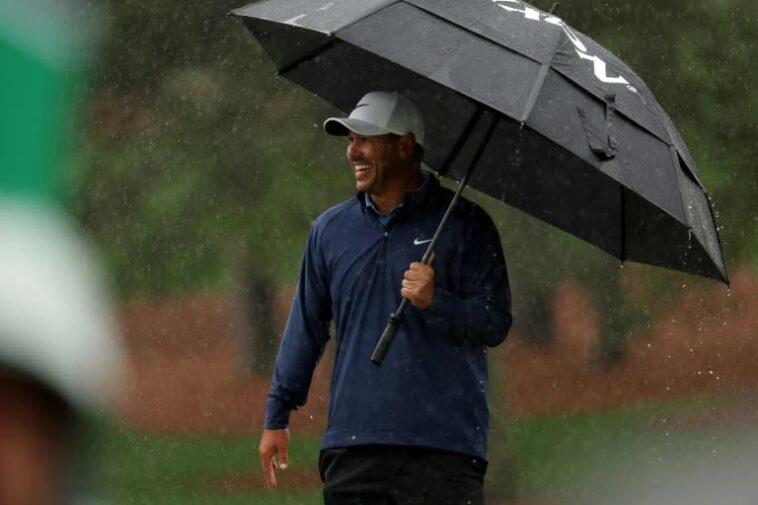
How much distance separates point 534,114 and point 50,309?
11.5ft

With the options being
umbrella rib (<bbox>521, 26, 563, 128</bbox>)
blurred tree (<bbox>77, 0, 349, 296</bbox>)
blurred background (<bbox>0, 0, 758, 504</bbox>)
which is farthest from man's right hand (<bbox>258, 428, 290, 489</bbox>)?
blurred tree (<bbox>77, 0, 349, 296</bbox>)

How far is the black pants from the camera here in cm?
571

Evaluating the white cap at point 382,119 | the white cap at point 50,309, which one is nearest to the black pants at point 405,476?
the white cap at point 382,119

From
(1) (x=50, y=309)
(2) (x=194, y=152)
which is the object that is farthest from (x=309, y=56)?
(2) (x=194, y=152)

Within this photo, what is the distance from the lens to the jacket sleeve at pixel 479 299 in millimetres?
5641

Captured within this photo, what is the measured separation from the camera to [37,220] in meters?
1.73

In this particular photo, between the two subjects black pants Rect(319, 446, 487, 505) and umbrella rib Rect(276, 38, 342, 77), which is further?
umbrella rib Rect(276, 38, 342, 77)

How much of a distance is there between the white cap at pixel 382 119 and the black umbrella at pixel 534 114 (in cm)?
15

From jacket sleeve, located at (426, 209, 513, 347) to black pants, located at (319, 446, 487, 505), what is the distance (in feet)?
1.25

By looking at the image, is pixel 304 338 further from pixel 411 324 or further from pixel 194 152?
pixel 194 152

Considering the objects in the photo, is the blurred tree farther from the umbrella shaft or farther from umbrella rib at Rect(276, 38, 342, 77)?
the umbrella shaft

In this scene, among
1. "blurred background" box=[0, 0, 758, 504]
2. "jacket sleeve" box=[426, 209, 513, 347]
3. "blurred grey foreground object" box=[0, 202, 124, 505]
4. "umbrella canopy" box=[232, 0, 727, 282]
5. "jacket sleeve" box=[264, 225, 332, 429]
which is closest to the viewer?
"blurred grey foreground object" box=[0, 202, 124, 505]

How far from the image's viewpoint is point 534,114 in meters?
5.11

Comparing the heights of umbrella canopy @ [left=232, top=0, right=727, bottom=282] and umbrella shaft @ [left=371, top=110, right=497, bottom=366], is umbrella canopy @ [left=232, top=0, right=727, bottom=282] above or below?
above
